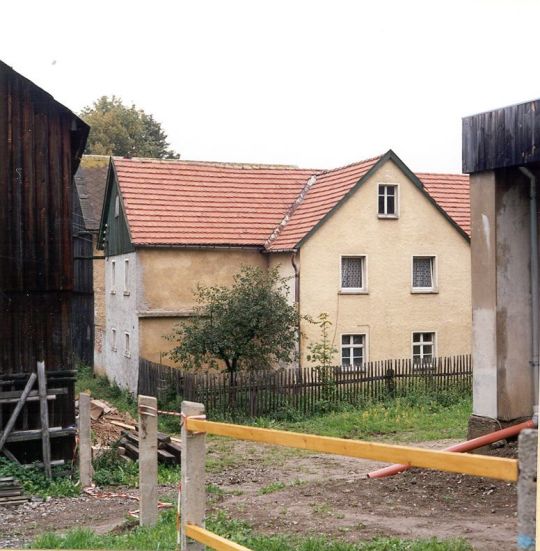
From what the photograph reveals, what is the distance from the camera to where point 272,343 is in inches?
941

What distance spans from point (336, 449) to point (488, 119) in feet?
31.0

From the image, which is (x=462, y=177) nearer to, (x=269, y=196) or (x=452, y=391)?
(x=269, y=196)

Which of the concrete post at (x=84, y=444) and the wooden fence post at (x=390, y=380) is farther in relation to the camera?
the wooden fence post at (x=390, y=380)

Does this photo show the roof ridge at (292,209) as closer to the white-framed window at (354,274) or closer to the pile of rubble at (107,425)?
the white-framed window at (354,274)

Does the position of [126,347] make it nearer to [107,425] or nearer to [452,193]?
[107,425]

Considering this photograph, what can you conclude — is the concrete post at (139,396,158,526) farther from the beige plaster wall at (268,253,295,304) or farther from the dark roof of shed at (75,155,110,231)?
the dark roof of shed at (75,155,110,231)

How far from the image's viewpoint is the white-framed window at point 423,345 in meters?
27.3

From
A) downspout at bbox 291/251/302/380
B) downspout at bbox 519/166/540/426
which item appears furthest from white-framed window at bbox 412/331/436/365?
downspout at bbox 519/166/540/426

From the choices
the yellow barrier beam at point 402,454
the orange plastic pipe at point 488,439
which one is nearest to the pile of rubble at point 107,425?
the orange plastic pipe at point 488,439

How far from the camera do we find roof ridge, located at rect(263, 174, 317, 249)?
27625mm

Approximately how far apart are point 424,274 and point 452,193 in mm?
4008

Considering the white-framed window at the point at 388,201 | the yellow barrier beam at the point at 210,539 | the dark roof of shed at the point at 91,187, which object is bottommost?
the yellow barrier beam at the point at 210,539

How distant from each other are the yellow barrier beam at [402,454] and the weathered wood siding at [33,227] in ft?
35.1

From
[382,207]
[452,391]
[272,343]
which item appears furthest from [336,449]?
[382,207]
